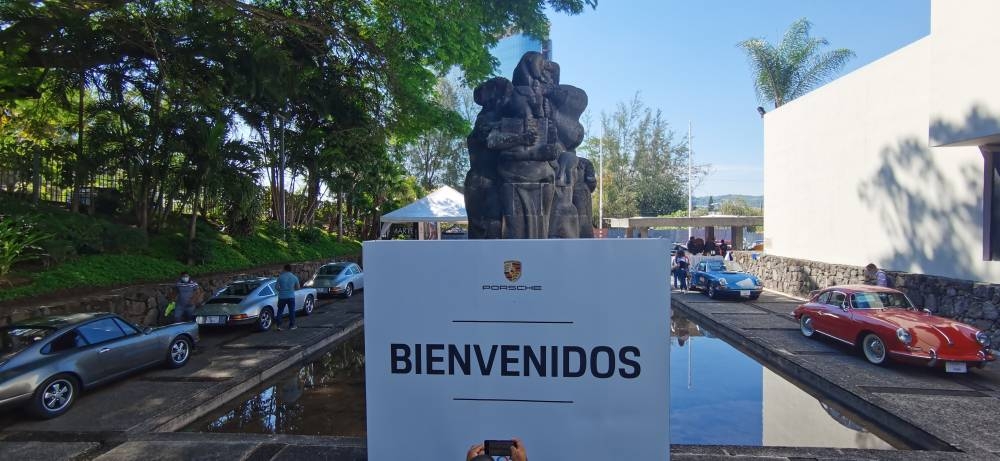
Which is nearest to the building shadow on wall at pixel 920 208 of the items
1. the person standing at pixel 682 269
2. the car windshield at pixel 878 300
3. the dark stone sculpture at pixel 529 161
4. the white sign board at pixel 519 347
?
the car windshield at pixel 878 300

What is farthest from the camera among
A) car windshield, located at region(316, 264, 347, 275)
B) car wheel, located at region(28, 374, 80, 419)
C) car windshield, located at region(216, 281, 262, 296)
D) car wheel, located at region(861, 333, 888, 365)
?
car windshield, located at region(316, 264, 347, 275)

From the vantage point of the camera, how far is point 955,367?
22.1ft

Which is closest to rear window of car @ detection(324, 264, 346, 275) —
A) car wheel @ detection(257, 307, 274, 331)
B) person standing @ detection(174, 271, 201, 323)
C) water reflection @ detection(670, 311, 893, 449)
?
car wheel @ detection(257, 307, 274, 331)

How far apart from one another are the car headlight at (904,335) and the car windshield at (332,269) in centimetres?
1432

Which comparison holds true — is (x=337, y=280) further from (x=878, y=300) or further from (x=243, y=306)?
(x=878, y=300)

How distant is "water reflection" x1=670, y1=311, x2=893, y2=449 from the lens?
5309 mm

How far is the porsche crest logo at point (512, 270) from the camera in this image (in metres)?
1.67

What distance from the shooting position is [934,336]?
689 cm

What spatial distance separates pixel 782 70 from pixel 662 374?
26.7 metres

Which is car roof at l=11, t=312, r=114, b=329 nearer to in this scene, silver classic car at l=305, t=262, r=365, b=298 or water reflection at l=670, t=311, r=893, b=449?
water reflection at l=670, t=311, r=893, b=449

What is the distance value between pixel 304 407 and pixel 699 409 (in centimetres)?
525

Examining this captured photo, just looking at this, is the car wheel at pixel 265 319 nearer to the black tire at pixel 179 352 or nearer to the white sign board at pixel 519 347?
the black tire at pixel 179 352

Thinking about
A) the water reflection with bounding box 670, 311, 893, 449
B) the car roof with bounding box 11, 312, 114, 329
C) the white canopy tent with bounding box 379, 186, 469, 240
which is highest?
the white canopy tent with bounding box 379, 186, 469, 240

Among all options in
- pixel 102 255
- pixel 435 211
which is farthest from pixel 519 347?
pixel 435 211
